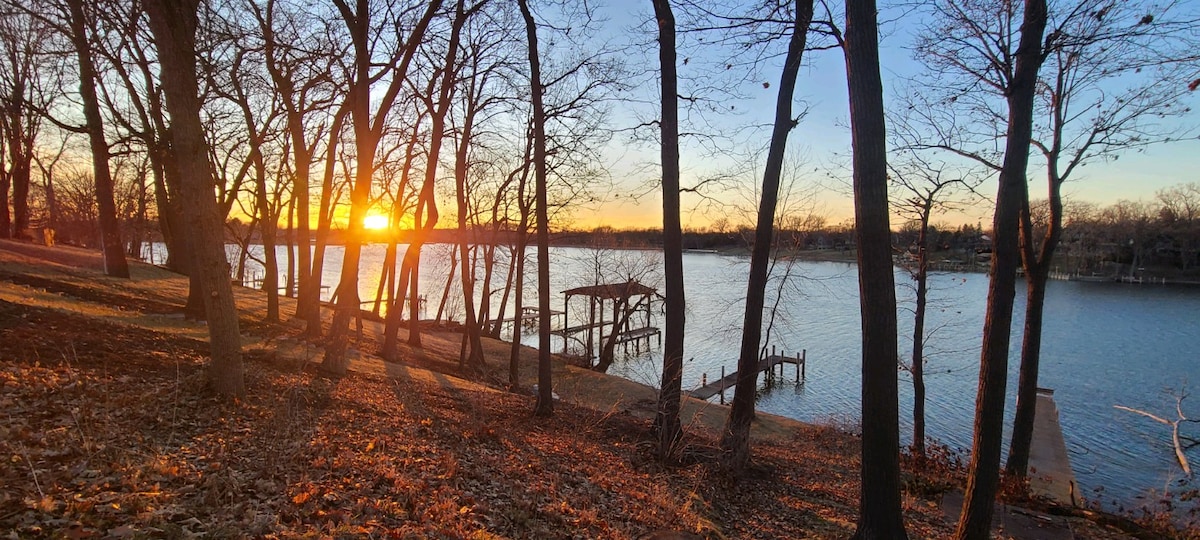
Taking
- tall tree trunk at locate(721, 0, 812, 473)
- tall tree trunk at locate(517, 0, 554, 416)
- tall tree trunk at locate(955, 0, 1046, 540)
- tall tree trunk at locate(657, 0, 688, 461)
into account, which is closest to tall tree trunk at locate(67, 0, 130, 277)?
tall tree trunk at locate(517, 0, 554, 416)

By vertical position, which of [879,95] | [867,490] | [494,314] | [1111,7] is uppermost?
[1111,7]

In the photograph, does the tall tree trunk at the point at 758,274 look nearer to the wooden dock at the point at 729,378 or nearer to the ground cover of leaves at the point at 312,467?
the ground cover of leaves at the point at 312,467

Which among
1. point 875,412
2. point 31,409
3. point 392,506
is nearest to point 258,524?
point 392,506

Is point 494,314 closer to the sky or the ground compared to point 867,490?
closer to the ground

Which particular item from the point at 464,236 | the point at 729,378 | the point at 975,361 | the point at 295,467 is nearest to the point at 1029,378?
the point at 295,467

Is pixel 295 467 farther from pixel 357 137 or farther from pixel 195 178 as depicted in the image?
pixel 357 137

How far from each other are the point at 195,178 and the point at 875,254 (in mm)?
6496

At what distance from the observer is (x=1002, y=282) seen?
5820 millimetres

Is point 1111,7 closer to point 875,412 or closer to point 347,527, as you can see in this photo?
point 875,412

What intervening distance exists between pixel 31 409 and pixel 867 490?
7.33 m

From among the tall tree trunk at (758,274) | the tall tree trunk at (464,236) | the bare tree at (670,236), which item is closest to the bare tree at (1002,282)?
the tall tree trunk at (758,274)

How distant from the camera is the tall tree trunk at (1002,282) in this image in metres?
5.63

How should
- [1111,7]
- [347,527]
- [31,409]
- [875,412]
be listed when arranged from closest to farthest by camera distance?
[347,527], [31,409], [875,412], [1111,7]

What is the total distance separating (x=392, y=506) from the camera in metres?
4.48
